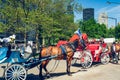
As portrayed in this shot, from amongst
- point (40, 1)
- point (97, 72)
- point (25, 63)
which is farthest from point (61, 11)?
point (25, 63)

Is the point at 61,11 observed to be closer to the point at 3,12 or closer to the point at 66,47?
the point at 3,12

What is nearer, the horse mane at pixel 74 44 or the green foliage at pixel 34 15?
the horse mane at pixel 74 44

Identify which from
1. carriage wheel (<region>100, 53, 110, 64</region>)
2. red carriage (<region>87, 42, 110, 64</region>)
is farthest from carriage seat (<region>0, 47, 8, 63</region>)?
carriage wheel (<region>100, 53, 110, 64</region>)

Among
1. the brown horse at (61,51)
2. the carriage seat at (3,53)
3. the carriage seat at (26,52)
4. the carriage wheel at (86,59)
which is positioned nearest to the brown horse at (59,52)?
the brown horse at (61,51)

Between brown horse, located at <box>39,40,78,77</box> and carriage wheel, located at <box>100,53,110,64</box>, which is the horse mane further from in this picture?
carriage wheel, located at <box>100,53,110,64</box>

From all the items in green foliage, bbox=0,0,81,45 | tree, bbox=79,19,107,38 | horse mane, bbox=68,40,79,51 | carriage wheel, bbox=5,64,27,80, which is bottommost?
tree, bbox=79,19,107,38

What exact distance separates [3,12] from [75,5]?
1139 centimetres

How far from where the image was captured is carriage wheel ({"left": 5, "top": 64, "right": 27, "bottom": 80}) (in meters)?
13.7

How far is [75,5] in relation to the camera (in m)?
48.3

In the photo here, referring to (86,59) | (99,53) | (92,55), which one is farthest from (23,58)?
(99,53)

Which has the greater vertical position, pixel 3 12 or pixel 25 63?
pixel 3 12

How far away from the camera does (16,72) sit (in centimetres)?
1370

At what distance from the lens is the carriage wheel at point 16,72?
44.8 ft

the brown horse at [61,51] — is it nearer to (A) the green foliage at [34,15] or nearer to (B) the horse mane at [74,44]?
(B) the horse mane at [74,44]
